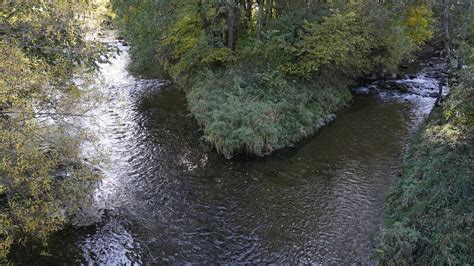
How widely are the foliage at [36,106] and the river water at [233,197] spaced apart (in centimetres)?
127

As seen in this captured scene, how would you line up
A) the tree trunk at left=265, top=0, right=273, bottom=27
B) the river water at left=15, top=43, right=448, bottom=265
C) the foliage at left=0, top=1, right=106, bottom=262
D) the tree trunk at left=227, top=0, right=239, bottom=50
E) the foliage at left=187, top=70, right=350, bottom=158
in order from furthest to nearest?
the tree trunk at left=265, top=0, right=273, bottom=27
the tree trunk at left=227, top=0, right=239, bottom=50
the foliage at left=187, top=70, right=350, bottom=158
the river water at left=15, top=43, right=448, bottom=265
the foliage at left=0, top=1, right=106, bottom=262

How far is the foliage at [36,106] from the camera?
861cm

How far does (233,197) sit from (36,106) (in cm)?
717

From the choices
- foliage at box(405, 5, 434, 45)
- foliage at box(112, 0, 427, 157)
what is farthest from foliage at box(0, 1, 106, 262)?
foliage at box(405, 5, 434, 45)

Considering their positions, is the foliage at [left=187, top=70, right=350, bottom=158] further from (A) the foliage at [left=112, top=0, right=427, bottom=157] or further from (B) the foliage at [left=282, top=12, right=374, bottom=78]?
(B) the foliage at [left=282, top=12, right=374, bottom=78]

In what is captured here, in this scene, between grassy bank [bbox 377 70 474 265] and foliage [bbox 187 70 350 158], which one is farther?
foliage [bbox 187 70 350 158]

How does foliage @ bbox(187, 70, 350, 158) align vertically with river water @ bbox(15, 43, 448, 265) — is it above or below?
above

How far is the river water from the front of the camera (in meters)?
11.0

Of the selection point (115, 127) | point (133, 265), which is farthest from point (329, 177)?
point (115, 127)

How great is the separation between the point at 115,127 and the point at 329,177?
11232 millimetres

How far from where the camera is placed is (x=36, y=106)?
1012 centimetres

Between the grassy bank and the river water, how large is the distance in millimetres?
987

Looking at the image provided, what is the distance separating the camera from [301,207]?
13.0 metres

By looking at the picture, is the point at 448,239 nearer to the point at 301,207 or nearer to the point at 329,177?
the point at 301,207
